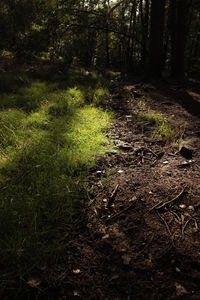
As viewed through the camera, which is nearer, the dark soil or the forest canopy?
the dark soil

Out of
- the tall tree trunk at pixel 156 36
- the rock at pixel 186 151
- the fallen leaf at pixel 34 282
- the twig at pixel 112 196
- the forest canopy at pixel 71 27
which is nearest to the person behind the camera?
the fallen leaf at pixel 34 282

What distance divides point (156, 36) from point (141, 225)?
587 cm

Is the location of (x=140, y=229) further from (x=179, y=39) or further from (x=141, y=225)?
(x=179, y=39)

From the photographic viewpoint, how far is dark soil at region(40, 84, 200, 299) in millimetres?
1480

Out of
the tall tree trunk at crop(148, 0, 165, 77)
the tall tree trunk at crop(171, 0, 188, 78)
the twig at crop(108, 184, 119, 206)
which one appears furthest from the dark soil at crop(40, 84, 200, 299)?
the tall tree trunk at crop(171, 0, 188, 78)

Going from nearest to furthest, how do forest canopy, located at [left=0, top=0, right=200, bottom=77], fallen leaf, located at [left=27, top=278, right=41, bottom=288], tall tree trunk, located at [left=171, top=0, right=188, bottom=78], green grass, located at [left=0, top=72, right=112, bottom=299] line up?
fallen leaf, located at [left=27, top=278, right=41, bottom=288] < green grass, located at [left=0, top=72, right=112, bottom=299] < forest canopy, located at [left=0, top=0, right=200, bottom=77] < tall tree trunk, located at [left=171, top=0, right=188, bottom=78]

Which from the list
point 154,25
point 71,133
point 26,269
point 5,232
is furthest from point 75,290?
point 154,25

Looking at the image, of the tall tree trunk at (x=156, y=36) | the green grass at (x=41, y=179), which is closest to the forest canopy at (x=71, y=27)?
the tall tree trunk at (x=156, y=36)

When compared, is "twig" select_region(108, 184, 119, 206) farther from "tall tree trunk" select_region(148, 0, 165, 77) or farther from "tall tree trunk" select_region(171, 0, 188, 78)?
"tall tree trunk" select_region(171, 0, 188, 78)

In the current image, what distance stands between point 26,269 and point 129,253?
72cm

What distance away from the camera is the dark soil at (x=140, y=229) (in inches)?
58.3

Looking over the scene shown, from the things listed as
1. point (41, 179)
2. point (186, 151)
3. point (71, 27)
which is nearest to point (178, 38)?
point (71, 27)

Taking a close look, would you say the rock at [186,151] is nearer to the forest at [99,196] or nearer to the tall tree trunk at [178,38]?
the forest at [99,196]

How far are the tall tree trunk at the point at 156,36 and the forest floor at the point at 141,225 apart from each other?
3.62m
